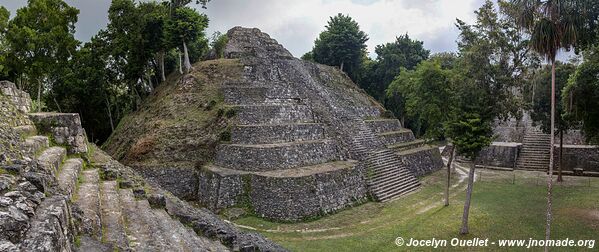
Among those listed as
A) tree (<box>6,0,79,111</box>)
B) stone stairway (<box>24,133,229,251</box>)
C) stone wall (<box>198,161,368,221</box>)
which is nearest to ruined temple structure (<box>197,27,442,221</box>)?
stone wall (<box>198,161,368,221</box>)

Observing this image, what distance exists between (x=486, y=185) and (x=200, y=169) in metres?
15.7

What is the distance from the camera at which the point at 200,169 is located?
17.1 meters

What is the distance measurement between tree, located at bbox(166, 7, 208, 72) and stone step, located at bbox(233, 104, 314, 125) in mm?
6767

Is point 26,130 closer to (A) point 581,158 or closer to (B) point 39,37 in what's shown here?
(B) point 39,37

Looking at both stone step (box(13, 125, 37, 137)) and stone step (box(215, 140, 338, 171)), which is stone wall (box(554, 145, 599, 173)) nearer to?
stone step (box(215, 140, 338, 171))

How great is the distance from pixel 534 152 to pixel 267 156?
74.6 feet

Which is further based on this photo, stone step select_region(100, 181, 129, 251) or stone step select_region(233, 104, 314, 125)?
stone step select_region(233, 104, 314, 125)

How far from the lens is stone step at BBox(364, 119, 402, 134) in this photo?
24703 mm

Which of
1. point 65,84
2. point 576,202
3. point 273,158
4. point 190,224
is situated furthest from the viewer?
point 65,84

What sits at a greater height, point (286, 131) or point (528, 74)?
point (528, 74)

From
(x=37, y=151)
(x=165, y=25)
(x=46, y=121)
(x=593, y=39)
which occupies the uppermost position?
(x=165, y=25)

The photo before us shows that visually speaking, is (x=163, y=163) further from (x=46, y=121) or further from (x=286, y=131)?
(x=46, y=121)

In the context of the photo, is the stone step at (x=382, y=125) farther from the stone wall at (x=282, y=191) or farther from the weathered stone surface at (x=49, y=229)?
the weathered stone surface at (x=49, y=229)

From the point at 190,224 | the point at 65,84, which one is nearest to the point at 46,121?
the point at 190,224
